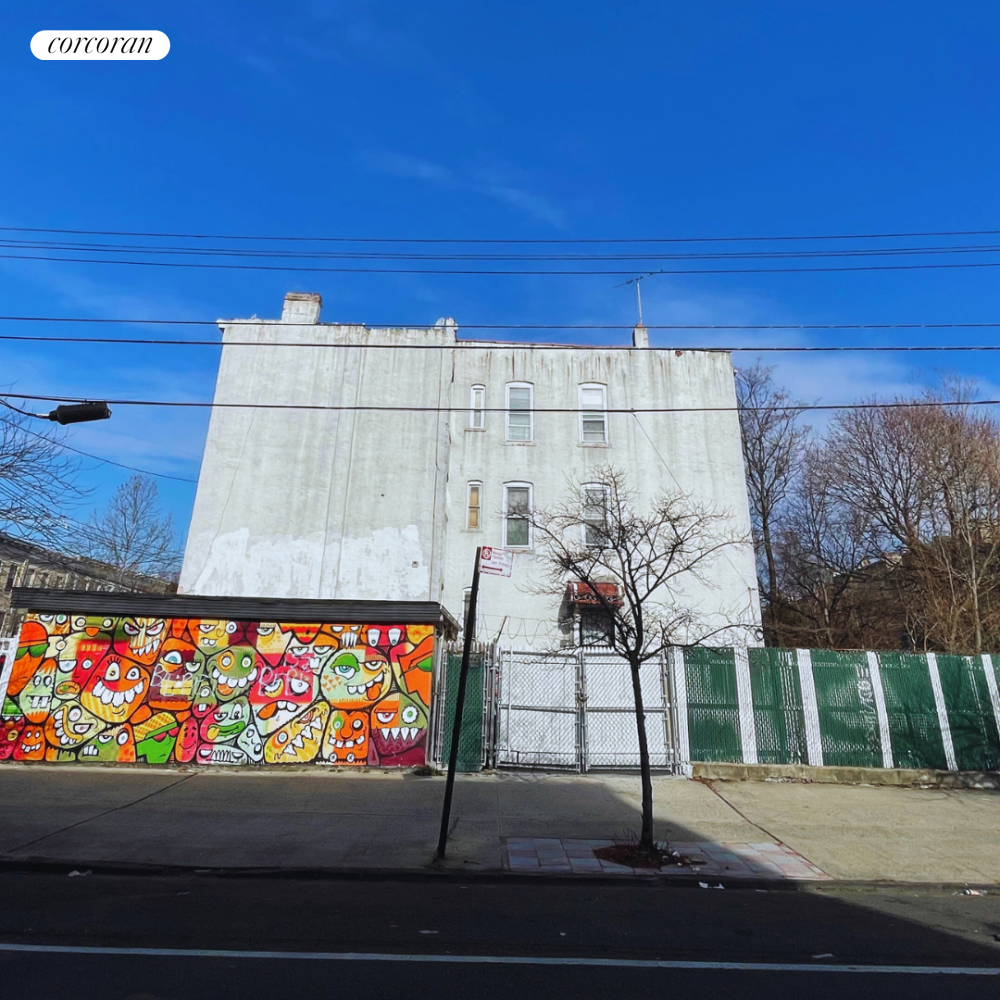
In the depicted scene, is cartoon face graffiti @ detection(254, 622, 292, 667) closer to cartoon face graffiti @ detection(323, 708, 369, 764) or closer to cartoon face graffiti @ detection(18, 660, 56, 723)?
cartoon face graffiti @ detection(323, 708, 369, 764)

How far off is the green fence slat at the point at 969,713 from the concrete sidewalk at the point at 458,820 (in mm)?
1052

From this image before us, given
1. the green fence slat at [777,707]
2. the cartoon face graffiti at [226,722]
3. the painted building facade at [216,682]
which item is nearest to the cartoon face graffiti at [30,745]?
the painted building facade at [216,682]

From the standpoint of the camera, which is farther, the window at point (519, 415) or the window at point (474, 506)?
the window at point (519, 415)

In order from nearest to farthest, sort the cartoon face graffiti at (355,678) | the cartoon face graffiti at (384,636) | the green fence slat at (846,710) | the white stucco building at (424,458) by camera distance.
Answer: the green fence slat at (846,710) → the cartoon face graffiti at (355,678) → the cartoon face graffiti at (384,636) → the white stucco building at (424,458)

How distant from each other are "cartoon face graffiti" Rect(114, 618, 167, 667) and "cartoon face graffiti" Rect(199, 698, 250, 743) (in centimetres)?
174

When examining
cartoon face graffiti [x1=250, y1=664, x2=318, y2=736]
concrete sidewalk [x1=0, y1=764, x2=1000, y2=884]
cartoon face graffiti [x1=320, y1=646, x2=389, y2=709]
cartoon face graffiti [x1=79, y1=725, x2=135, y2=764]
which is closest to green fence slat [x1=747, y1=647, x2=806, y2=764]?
concrete sidewalk [x1=0, y1=764, x2=1000, y2=884]

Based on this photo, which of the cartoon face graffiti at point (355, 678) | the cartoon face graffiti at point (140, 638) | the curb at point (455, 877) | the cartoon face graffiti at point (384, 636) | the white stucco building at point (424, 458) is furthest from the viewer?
the white stucco building at point (424, 458)

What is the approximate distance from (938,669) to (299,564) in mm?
18194

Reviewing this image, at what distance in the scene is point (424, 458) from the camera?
79.2 feet

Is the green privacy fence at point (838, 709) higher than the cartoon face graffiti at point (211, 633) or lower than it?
lower

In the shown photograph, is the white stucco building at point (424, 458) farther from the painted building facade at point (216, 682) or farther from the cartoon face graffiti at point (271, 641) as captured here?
the cartoon face graffiti at point (271, 641)

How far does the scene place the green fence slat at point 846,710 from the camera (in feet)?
45.2

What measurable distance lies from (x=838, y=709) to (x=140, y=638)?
1442cm

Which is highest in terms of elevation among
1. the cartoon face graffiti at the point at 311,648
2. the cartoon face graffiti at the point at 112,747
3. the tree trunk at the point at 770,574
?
the tree trunk at the point at 770,574
